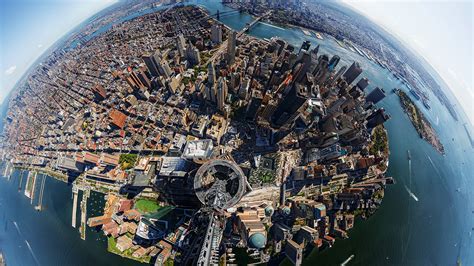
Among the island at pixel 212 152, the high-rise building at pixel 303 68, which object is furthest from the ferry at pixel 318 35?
the high-rise building at pixel 303 68

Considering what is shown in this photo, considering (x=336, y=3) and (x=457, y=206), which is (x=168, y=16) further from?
(x=457, y=206)

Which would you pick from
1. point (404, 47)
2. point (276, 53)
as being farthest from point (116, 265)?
point (404, 47)

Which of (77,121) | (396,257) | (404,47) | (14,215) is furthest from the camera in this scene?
(404,47)

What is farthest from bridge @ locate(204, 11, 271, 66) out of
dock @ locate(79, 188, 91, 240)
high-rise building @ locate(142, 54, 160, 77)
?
dock @ locate(79, 188, 91, 240)

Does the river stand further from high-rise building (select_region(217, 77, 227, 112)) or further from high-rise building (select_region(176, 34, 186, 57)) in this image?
high-rise building (select_region(176, 34, 186, 57))

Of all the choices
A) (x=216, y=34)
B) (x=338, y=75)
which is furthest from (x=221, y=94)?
(x=338, y=75)

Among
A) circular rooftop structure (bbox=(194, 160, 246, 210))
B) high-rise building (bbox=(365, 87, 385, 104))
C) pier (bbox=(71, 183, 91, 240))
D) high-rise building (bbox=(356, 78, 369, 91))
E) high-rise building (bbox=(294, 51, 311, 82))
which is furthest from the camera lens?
high-rise building (bbox=(356, 78, 369, 91))
